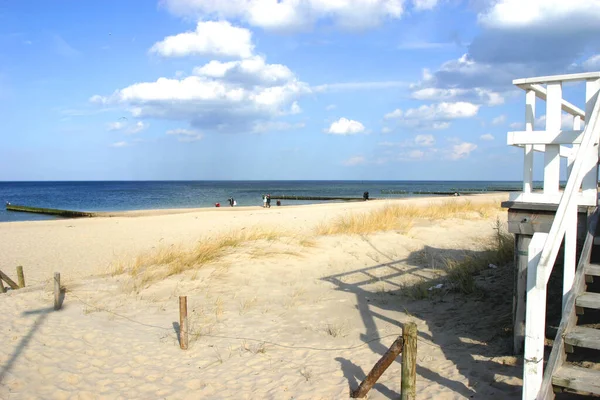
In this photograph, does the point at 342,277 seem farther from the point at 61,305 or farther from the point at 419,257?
the point at 61,305

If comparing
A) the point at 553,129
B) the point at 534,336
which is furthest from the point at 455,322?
the point at 534,336

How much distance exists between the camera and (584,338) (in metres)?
3.69

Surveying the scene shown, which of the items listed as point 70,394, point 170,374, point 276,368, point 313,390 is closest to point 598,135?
point 313,390

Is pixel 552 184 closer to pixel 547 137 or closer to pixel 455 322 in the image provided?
pixel 547 137

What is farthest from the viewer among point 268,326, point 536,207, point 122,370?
point 268,326

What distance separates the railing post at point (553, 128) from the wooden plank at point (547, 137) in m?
0.06

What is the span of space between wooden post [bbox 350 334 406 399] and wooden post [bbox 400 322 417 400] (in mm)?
→ 84

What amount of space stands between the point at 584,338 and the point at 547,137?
80.9 inches

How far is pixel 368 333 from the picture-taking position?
7027 millimetres

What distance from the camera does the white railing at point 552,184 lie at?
3.58 m

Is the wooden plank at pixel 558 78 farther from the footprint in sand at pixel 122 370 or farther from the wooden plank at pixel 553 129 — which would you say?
the footprint in sand at pixel 122 370

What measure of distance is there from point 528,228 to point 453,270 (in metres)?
3.75

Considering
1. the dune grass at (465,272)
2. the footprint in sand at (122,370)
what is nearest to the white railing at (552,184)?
the dune grass at (465,272)

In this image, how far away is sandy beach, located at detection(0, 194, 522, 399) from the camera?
18.6 feet
